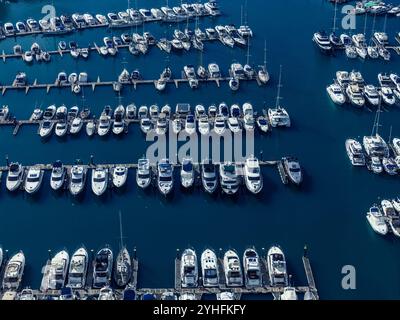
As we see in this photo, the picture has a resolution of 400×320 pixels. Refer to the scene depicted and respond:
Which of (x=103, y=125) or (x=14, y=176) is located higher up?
(x=103, y=125)

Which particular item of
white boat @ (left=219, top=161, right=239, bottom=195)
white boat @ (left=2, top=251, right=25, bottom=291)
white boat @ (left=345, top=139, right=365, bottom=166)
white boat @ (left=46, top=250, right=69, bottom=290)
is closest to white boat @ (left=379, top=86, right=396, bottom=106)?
white boat @ (left=345, top=139, right=365, bottom=166)

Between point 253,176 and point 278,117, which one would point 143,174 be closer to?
point 253,176

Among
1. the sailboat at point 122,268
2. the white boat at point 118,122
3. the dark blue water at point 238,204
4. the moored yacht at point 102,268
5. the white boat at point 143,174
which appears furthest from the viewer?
the white boat at point 118,122

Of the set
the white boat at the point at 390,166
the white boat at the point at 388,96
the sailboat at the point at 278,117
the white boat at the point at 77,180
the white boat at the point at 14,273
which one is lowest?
the white boat at the point at 14,273

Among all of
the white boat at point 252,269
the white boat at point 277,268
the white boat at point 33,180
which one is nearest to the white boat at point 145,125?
the white boat at point 33,180

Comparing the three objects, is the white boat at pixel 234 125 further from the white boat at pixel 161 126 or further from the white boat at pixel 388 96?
the white boat at pixel 388 96

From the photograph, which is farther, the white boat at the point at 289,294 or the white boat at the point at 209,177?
the white boat at the point at 209,177

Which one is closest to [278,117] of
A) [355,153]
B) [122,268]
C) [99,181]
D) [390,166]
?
[355,153]
